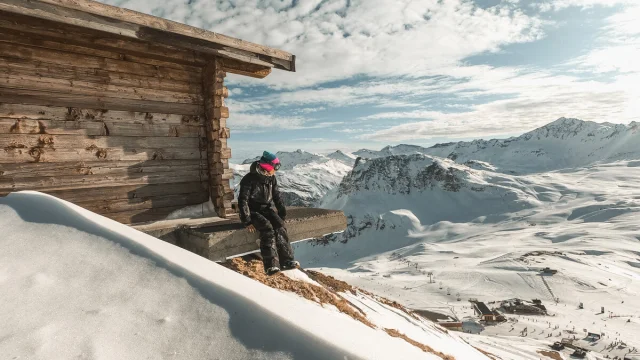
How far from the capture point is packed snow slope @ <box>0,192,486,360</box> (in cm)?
186

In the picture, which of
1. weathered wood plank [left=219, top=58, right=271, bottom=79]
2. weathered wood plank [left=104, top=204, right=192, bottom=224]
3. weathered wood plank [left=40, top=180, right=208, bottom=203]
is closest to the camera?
weathered wood plank [left=40, top=180, right=208, bottom=203]

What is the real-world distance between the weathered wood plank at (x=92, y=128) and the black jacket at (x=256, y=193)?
1904 millimetres

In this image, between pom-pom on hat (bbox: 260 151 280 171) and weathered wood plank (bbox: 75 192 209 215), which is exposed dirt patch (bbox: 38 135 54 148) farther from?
pom-pom on hat (bbox: 260 151 280 171)

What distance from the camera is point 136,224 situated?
18.5ft

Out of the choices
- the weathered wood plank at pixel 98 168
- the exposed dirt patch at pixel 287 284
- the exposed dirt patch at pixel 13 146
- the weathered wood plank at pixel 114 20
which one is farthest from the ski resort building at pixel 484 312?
the exposed dirt patch at pixel 13 146

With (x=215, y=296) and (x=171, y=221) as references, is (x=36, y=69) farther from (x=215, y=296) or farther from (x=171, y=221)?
(x=215, y=296)

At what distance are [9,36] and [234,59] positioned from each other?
3.12m

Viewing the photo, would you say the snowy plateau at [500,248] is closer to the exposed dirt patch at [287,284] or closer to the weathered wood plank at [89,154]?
the exposed dirt patch at [287,284]

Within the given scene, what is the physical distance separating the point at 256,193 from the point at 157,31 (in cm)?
288

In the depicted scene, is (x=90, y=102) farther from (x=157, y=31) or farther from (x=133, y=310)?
(x=133, y=310)

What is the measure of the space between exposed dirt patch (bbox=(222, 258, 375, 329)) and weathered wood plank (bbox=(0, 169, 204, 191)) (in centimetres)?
204

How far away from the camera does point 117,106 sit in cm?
566

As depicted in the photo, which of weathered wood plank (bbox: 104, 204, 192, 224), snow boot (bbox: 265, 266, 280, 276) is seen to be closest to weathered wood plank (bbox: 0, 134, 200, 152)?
weathered wood plank (bbox: 104, 204, 192, 224)

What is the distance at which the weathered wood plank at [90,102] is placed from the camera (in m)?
4.83
